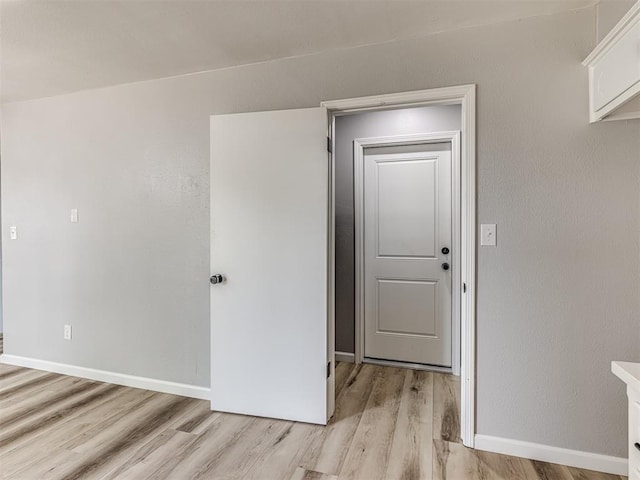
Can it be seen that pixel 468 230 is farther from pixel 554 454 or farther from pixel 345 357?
pixel 345 357

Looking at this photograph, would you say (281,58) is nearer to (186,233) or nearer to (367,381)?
(186,233)

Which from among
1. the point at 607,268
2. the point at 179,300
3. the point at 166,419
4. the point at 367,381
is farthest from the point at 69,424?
the point at 607,268

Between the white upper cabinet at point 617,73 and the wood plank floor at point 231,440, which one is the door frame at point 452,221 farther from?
the white upper cabinet at point 617,73

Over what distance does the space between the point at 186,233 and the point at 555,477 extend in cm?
252

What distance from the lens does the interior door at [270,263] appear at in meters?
2.05

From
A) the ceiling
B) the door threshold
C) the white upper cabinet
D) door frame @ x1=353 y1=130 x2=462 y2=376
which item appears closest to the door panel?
door frame @ x1=353 y1=130 x2=462 y2=376

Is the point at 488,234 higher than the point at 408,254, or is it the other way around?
the point at 488,234

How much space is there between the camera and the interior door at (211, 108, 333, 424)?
2051 mm

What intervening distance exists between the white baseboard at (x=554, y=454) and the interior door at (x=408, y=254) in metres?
1.12

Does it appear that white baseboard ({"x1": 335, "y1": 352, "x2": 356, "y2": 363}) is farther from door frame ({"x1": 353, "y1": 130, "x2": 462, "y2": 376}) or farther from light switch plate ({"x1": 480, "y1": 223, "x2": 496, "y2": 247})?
light switch plate ({"x1": 480, "y1": 223, "x2": 496, "y2": 247})

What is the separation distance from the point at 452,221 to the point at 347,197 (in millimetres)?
922

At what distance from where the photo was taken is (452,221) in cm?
286

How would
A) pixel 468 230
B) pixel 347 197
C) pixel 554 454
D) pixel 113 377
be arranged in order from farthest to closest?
1. pixel 347 197
2. pixel 113 377
3. pixel 468 230
4. pixel 554 454

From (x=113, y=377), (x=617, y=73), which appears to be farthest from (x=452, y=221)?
(x=113, y=377)
